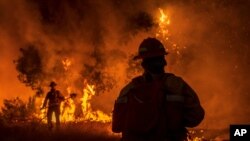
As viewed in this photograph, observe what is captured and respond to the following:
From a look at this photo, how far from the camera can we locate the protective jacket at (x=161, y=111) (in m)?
3.93

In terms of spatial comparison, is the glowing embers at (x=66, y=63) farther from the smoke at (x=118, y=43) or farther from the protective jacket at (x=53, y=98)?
the protective jacket at (x=53, y=98)

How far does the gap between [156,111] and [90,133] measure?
470 inches

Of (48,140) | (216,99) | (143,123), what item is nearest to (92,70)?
(216,99)

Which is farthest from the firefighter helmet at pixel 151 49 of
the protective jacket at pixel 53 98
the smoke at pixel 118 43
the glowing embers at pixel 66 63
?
the glowing embers at pixel 66 63

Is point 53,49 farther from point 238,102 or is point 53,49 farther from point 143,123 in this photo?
point 143,123

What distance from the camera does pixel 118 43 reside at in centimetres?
2558

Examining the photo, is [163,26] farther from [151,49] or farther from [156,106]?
[156,106]

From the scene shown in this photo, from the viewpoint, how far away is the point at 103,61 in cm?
2478

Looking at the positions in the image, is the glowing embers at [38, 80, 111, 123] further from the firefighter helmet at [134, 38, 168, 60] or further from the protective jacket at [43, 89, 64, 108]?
the firefighter helmet at [134, 38, 168, 60]

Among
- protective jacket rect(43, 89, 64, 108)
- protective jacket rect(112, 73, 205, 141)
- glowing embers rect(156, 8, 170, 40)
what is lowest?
protective jacket rect(112, 73, 205, 141)

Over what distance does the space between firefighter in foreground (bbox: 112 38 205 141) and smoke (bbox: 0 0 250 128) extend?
19.1 metres

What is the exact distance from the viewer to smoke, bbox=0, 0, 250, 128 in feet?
79.3

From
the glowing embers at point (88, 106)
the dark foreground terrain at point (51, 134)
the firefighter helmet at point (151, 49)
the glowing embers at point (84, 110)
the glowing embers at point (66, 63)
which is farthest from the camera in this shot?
the glowing embers at point (66, 63)

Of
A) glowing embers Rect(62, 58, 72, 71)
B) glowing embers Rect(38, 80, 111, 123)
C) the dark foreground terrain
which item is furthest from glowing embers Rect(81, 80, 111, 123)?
the dark foreground terrain
